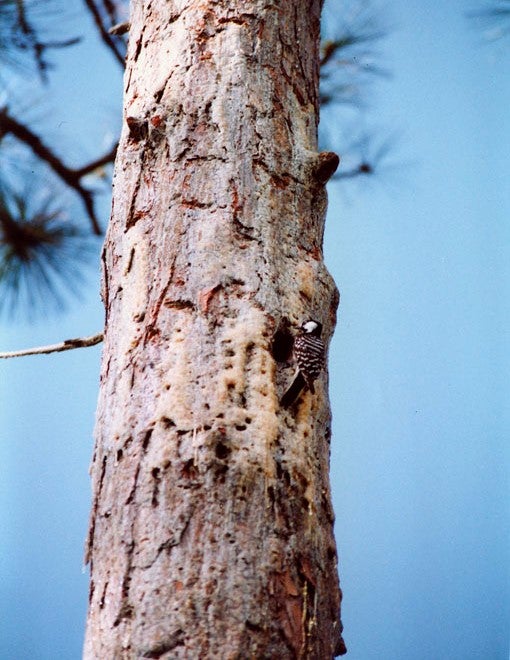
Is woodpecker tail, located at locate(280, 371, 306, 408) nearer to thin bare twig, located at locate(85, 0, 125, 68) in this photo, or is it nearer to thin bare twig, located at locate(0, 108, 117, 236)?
thin bare twig, located at locate(0, 108, 117, 236)

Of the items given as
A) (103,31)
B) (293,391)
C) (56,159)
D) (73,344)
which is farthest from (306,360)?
(103,31)

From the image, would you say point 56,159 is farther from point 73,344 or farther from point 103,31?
point 73,344

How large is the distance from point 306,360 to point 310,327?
5 cm

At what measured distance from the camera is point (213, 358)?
90 cm

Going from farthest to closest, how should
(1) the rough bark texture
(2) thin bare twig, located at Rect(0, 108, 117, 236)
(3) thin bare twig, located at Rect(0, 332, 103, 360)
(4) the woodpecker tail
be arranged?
(2) thin bare twig, located at Rect(0, 108, 117, 236) → (3) thin bare twig, located at Rect(0, 332, 103, 360) → (4) the woodpecker tail → (1) the rough bark texture

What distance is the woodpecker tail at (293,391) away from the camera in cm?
91

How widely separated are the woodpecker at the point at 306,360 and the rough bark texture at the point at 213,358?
0.05 feet

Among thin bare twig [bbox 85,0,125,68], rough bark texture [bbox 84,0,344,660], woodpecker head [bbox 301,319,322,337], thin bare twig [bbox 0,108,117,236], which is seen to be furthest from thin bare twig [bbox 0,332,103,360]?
thin bare twig [bbox 85,0,125,68]

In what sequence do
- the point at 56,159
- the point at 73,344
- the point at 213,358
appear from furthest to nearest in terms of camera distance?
the point at 56,159
the point at 73,344
the point at 213,358

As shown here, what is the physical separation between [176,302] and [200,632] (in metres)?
0.38

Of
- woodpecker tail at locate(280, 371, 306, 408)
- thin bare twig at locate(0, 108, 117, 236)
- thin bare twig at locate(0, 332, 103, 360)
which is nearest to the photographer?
woodpecker tail at locate(280, 371, 306, 408)

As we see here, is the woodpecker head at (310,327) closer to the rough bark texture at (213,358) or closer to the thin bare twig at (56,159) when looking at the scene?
the rough bark texture at (213,358)

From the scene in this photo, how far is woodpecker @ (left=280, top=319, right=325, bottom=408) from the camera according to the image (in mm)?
917

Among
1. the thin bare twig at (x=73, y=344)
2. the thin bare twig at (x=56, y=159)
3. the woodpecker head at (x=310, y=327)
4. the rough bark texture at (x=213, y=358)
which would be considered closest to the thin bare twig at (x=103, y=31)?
the thin bare twig at (x=56, y=159)
